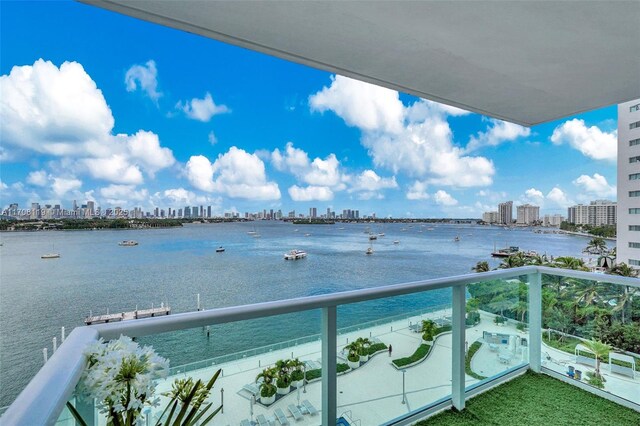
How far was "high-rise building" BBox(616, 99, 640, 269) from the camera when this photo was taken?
11.0 meters

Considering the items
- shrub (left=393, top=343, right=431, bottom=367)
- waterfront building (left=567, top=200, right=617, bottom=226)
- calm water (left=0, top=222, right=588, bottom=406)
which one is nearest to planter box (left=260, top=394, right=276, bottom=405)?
shrub (left=393, top=343, right=431, bottom=367)

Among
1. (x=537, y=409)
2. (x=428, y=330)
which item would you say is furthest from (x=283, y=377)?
(x=537, y=409)

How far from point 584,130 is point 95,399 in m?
13.9

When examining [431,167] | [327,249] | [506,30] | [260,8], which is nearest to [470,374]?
[506,30]

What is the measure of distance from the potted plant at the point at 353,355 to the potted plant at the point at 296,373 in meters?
0.29

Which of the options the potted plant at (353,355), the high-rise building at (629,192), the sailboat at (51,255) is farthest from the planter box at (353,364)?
the sailboat at (51,255)

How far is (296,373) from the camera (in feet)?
5.47

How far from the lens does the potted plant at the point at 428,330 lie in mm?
2140

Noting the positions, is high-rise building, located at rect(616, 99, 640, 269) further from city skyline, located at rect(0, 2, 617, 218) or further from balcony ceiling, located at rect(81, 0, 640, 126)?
balcony ceiling, located at rect(81, 0, 640, 126)

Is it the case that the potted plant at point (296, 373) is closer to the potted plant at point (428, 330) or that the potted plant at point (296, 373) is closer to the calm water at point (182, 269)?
the potted plant at point (428, 330)

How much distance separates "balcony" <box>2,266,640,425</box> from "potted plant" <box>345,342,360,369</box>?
16mm

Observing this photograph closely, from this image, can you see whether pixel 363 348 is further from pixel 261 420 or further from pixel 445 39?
pixel 445 39

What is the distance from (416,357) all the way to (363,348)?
1.48 feet

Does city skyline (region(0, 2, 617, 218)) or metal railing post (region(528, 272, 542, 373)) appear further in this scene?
city skyline (region(0, 2, 617, 218))
